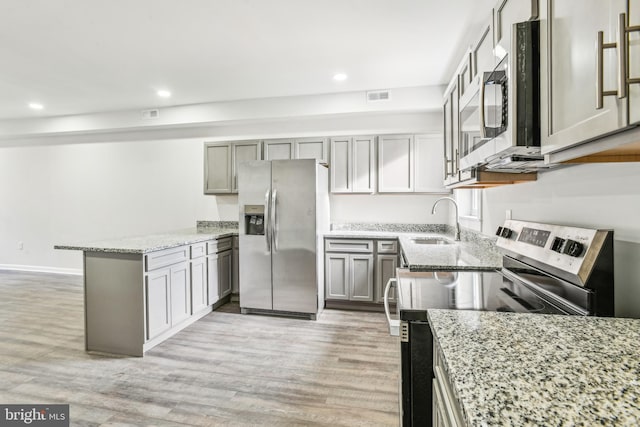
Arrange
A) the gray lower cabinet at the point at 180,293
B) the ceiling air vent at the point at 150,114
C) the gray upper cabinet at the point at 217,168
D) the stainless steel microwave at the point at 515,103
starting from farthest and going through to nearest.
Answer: the ceiling air vent at the point at 150,114, the gray upper cabinet at the point at 217,168, the gray lower cabinet at the point at 180,293, the stainless steel microwave at the point at 515,103

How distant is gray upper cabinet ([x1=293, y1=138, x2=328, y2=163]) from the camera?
4.16m

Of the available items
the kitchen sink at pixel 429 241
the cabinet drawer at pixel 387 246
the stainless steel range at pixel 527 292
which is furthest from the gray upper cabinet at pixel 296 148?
the stainless steel range at pixel 527 292

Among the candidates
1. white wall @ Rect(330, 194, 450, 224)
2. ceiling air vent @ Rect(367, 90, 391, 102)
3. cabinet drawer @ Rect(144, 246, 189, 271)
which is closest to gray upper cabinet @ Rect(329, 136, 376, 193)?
white wall @ Rect(330, 194, 450, 224)

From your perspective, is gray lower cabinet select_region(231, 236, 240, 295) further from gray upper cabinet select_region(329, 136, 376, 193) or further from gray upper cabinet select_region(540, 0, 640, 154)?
gray upper cabinet select_region(540, 0, 640, 154)

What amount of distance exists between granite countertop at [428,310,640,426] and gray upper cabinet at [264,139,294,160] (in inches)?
136

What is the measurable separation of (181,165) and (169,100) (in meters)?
0.98

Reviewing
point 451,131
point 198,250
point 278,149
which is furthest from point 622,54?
point 278,149

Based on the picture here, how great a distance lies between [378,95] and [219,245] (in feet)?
8.77

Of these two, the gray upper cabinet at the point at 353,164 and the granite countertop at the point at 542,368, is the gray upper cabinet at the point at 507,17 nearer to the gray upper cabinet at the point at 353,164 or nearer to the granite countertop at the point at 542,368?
the granite countertop at the point at 542,368

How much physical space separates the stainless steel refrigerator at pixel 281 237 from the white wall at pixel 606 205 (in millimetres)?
2228

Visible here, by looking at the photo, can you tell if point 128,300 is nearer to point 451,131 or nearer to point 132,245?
point 132,245

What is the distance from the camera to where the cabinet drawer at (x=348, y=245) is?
3.88 m

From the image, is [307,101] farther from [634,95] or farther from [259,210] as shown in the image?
[634,95]

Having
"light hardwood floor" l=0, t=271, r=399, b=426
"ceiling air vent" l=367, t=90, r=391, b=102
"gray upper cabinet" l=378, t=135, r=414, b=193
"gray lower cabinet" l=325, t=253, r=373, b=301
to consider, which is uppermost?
"ceiling air vent" l=367, t=90, r=391, b=102
